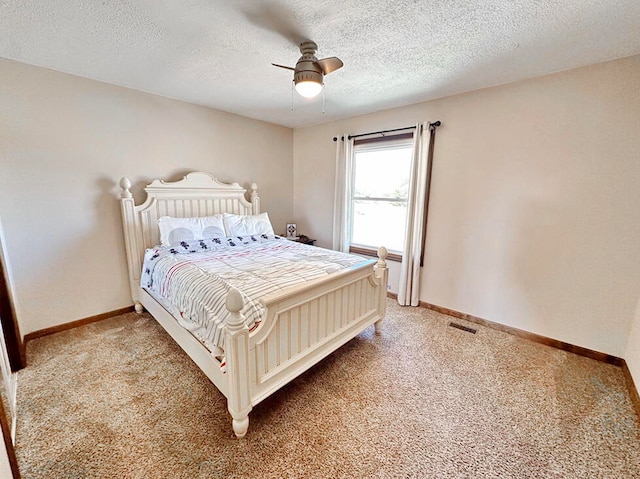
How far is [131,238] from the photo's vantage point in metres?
2.74

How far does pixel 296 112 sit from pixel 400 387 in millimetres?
3235

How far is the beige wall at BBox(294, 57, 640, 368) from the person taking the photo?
2.02m

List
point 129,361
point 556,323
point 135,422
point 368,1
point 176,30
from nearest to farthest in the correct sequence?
point 368,1
point 135,422
point 176,30
point 129,361
point 556,323

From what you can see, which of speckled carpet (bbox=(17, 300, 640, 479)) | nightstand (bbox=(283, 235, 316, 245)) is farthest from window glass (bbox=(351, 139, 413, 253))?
speckled carpet (bbox=(17, 300, 640, 479))

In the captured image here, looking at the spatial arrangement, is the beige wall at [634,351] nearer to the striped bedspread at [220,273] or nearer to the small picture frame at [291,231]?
the striped bedspread at [220,273]

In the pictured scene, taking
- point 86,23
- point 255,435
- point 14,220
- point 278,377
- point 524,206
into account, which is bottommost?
point 255,435

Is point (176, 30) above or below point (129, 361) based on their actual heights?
above

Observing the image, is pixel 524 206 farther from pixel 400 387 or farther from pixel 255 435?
pixel 255 435

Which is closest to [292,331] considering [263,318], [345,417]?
[263,318]

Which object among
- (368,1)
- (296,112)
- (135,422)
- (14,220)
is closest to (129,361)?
(135,422)

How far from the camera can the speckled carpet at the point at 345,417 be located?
1.34 m

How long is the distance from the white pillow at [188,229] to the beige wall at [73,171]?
0.51 metres

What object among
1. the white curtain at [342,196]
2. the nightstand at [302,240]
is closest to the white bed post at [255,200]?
the nightstand at [302,240]

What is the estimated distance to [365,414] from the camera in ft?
5.42
